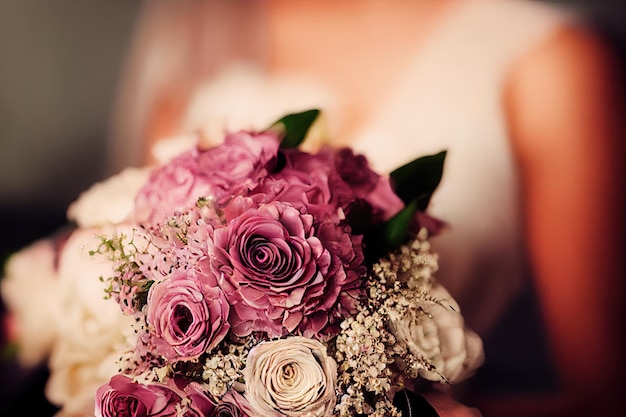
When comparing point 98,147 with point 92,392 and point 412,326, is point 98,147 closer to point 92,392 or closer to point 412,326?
point 92,392

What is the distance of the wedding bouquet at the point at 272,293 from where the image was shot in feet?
1.98

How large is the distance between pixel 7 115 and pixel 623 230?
4.05 ft

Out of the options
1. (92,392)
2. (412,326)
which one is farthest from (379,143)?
(92,392)

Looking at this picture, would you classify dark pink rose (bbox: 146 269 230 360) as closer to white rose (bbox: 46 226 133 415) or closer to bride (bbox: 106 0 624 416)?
white rose (bbox: 46 226 133 415)

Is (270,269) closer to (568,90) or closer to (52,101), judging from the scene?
(568,90)

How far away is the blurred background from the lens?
118cm

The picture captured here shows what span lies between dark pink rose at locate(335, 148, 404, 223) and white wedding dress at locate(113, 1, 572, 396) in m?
0.30

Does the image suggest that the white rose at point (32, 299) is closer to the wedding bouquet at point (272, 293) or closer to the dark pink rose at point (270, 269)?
the wedding bouquet at point (272, 293)

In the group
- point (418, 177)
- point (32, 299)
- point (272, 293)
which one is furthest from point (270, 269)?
point (32, 299)

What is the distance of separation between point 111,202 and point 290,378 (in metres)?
0.45

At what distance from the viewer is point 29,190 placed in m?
1.20

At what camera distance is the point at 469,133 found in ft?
3.49

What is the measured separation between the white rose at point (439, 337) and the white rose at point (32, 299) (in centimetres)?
74

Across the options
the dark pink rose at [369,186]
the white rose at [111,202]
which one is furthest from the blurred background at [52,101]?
the dark pink rose at [369,186]
